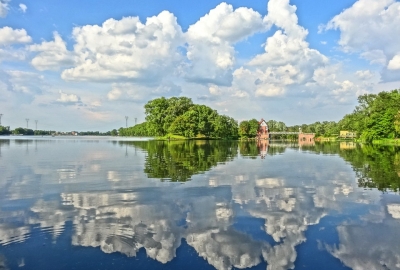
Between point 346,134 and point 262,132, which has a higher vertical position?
point 262,132

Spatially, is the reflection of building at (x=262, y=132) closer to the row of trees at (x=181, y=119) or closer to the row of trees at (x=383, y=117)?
the row of trees at (x=181, y=119)

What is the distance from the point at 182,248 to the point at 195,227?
6.35ft

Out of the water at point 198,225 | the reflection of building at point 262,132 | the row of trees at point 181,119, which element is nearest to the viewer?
the water at point 198,225

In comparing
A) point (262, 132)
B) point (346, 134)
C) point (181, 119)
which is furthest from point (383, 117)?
point (262, 132)

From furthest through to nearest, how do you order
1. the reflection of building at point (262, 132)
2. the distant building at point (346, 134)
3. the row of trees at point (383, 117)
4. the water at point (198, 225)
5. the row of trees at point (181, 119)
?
the reflection of building at point (262, 132)
the distant building at point (346, 134)
the row of trees at point (181, 119)
the row of trees at point (383, 117)
the water at point (198, 225)

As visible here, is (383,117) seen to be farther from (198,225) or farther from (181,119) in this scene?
(198,225)

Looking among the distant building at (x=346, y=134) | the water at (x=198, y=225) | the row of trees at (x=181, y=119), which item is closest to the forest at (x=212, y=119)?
the row of trees at (x=181, y=119)

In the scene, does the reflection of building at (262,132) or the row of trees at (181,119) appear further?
the reflection of building at (262,132)

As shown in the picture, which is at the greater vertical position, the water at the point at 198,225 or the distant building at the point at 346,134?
the distant building at the point at 346,134

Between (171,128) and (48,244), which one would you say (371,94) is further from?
(48,244)

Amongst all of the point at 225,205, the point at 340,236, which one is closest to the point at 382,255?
the point at 340,236

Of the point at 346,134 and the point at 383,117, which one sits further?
the point at 346,134

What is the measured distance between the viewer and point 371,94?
117562 millimetres

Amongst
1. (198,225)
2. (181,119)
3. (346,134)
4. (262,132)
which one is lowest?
(198,225)
